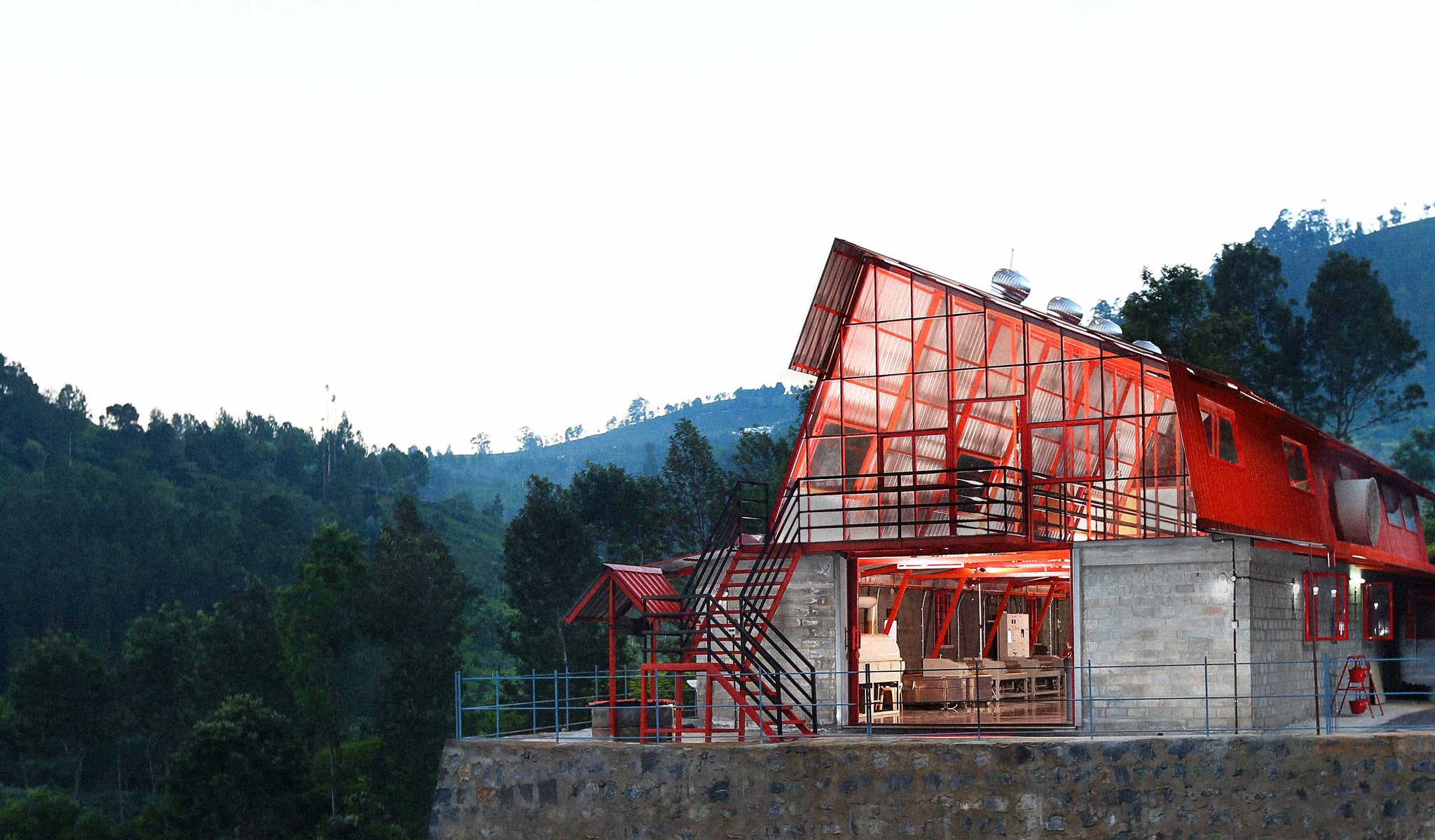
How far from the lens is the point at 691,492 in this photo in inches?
2491

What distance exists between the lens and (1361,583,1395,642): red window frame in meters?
31.0

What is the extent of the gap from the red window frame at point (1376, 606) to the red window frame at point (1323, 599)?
68.4 inches

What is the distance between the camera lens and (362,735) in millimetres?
59750

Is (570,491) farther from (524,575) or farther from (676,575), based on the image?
(676,575)

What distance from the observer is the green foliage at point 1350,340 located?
206ft

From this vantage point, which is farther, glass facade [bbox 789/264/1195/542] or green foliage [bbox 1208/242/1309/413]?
green foliage [bbox 1208/242/1309/413]

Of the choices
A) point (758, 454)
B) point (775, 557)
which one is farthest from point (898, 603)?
point (758, 454)

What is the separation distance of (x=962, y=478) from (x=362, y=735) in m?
41.1

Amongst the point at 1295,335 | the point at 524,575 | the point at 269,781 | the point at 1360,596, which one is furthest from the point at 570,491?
the point at 1360,596

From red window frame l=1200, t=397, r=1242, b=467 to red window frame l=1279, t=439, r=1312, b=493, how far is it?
7.96 ft

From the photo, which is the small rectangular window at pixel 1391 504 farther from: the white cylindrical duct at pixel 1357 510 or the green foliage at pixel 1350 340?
the green foliage at pixel 1350 340

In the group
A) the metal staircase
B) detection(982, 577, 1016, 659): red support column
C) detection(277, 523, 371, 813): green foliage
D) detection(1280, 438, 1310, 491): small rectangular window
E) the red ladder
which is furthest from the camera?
detection(277, 523, 371, 813): green foliage

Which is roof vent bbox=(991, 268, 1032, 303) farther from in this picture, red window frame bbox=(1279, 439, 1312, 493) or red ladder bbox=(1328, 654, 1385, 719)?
red ladder bbox=(1328, 654, 1385, 719)

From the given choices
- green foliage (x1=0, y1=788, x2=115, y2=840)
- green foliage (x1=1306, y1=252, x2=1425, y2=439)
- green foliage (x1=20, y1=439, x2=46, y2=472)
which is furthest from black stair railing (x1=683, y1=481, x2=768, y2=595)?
green foliage (x1=20, y1=439, x2=46, y2=472)
